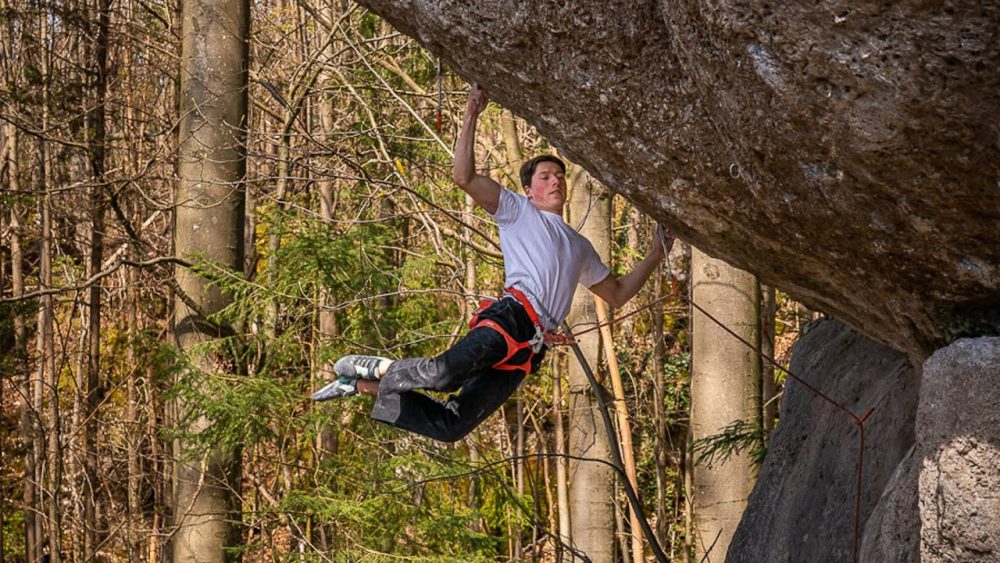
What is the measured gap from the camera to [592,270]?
654 centimetres

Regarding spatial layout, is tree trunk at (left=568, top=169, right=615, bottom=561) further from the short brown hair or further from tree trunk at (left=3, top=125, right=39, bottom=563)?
tree trunk at (left=3, top=125, right=39, bottom=563)

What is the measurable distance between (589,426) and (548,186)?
6.09m

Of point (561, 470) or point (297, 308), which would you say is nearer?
point (297, 308)

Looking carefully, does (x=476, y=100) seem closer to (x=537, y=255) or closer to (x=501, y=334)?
(x=537, y=255)

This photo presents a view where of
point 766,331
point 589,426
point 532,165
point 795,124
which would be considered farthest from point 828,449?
point 589,426

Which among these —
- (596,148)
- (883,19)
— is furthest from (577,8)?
(883,19)

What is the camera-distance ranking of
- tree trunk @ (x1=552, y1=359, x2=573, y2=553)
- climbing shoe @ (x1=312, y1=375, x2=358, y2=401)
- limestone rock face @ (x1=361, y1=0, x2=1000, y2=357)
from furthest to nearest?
tree trunk @ (x1=552, y1=359, x2=573, y2=553) < climbing shoe @ (x1=312, y1=375, x2=358, y2=401) < limestone rock face @ (x1=361, y1=0, x2=1000, y2=357)

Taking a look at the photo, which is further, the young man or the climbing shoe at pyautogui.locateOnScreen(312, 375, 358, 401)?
the climbing shoe at pyautogui.locateOnScreen(312, 375, 358, 401)

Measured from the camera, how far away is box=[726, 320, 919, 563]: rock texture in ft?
17.8

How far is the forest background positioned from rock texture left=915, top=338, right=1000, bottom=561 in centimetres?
404

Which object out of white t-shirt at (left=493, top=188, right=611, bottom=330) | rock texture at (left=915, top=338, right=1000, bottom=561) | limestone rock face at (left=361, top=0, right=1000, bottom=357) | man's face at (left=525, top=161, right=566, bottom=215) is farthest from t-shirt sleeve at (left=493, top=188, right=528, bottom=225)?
rock texture at (left=915, top=338, right=1000, bottom=561)

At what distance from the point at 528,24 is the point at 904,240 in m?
1.50

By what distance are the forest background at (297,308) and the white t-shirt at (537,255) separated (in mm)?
1493

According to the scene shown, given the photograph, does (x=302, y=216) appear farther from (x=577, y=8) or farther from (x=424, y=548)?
(x=577, y=8)
